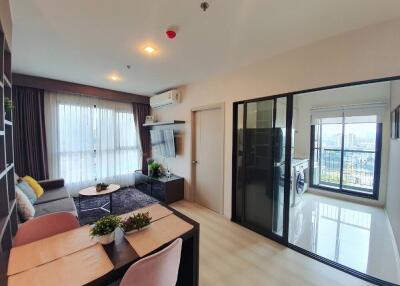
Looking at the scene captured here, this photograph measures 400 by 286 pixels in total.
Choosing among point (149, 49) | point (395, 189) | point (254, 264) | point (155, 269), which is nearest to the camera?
point (155, 269)

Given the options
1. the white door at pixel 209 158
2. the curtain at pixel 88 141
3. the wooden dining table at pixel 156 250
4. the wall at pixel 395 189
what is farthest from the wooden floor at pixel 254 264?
the curtain at pixel 88 141

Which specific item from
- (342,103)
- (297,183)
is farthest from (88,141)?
(342,103)

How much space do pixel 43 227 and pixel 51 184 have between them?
260 centimetres

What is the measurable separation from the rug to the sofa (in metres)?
0.46

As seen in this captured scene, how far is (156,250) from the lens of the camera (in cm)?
121

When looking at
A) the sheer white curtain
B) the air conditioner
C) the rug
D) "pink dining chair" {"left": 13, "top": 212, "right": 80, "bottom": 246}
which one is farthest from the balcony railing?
"pink dining chair" {"left": 13, "top": 212, "right": 80, "bottom": 246}

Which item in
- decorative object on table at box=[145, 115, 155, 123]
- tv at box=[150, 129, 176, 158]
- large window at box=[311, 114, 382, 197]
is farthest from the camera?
decorative object on table at box=[145, 115, 155, 123]

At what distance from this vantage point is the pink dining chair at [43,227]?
132cm

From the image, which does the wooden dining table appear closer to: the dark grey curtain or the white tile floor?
the white tile floor

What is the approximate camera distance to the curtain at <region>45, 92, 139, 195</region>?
148 inches

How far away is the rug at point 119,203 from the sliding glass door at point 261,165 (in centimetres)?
198

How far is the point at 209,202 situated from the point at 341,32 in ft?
10.4

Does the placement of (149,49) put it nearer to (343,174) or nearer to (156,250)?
(156,250)

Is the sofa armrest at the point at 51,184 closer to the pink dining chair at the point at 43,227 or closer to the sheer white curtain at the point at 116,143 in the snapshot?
the sheer white curtain at the point at 116,143
